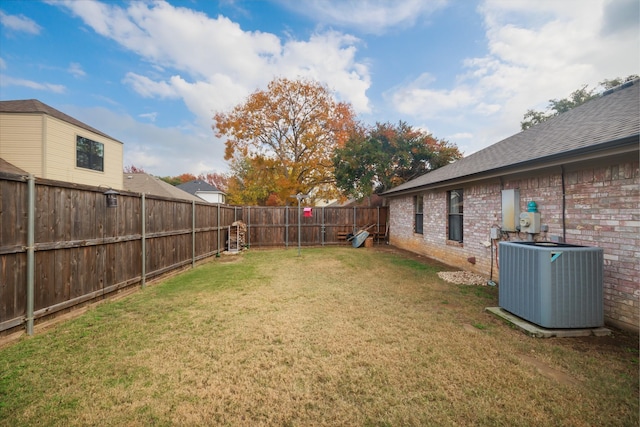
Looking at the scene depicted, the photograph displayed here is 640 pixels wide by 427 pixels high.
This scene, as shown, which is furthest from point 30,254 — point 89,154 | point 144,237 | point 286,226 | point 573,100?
point 573,100

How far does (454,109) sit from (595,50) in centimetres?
580

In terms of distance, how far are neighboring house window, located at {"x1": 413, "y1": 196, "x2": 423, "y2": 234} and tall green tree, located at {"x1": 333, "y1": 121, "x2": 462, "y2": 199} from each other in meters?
4.79

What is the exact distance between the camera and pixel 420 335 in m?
3.23

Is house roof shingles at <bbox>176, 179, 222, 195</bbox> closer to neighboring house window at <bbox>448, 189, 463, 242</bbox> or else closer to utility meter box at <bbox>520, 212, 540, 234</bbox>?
neighboring house window at <bbox>448, 189, 463, 242</bbox>

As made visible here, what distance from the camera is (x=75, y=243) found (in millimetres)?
3801

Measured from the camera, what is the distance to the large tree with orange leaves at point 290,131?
59.6 ft

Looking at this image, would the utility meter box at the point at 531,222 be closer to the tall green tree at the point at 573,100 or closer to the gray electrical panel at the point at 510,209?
the gray electrical panel at the point at 510,209

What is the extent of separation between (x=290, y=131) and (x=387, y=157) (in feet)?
25.6

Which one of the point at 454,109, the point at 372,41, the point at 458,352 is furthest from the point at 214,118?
the point at 458,352

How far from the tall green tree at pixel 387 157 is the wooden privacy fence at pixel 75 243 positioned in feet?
33.1

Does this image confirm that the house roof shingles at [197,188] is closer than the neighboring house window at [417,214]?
No

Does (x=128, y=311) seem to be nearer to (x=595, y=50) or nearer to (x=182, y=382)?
(x=182, y=382)

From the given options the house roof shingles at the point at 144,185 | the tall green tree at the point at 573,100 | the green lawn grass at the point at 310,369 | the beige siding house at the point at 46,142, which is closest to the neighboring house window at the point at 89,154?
the beige siding house at the point at 46,142

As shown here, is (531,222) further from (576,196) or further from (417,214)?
(417,214)
